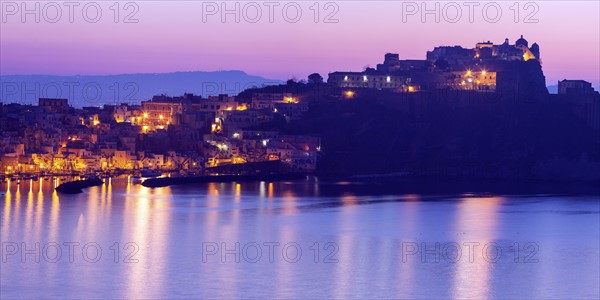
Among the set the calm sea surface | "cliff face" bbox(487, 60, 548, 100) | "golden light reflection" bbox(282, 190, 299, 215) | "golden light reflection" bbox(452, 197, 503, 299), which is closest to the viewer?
the calm sea surface

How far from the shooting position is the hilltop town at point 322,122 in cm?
3694

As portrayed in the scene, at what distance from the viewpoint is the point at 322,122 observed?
136 ft

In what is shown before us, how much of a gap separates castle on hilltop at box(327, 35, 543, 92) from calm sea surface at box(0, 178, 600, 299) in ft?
40.8

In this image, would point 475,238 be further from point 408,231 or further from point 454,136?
point 454,136

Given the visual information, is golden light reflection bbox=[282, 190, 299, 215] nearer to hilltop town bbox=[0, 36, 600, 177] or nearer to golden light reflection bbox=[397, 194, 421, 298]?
A: golden light reflection bbox=[397, 194, 421, 298]

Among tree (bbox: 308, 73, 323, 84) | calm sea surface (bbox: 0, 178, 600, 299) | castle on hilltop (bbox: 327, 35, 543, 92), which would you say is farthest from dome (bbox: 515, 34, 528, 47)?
calm sea surface (bbox: 0, 178, 600, 299)

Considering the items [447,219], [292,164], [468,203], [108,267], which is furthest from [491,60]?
[108,267]

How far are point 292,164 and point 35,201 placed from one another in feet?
41.1

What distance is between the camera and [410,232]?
2408cm

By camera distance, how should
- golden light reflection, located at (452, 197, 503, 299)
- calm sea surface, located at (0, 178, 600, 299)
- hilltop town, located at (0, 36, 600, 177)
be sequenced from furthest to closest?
hilltop town, located at (0, 36, 600, 177)
golden light reflection, located at (452, 197, 503, 299)
calm sea surface, located at (0, 178, 600, 299)

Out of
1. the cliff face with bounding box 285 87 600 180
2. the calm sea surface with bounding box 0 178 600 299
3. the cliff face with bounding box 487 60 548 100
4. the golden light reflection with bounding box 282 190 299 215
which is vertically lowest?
the calm sea surface with bounding box 0 178 600 299

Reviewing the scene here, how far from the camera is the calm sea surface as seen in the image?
17750 millimetres

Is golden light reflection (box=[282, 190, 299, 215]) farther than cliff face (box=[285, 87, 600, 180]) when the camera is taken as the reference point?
No

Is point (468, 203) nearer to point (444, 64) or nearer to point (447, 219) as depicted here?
point (447, 219)
